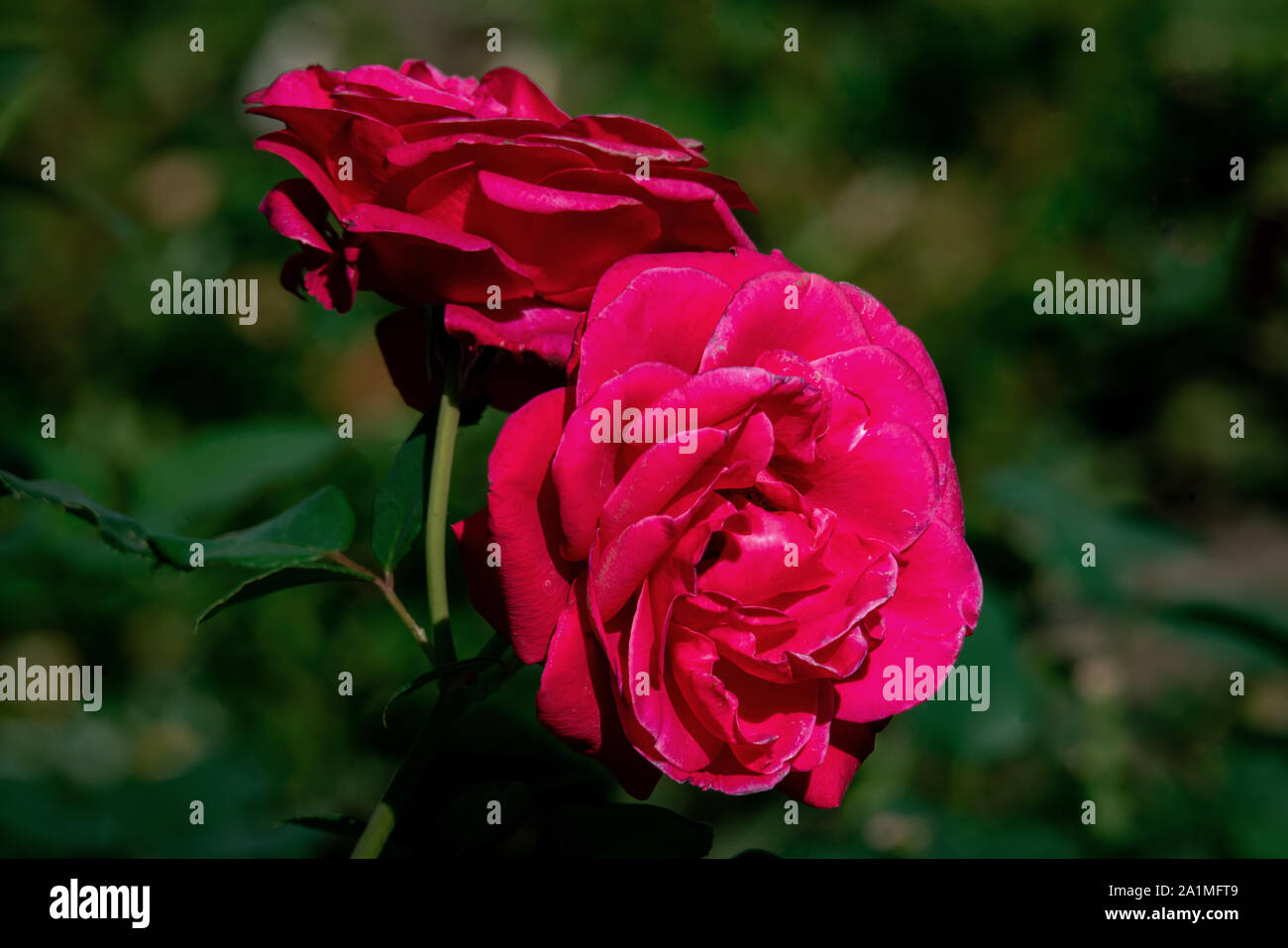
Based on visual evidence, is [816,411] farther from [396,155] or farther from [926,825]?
[926,825]

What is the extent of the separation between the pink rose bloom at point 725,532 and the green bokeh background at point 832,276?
129 millimetres

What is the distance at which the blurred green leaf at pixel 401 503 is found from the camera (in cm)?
57

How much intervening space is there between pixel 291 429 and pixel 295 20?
1328 millimetres

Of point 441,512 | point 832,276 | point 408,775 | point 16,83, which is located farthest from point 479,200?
point 832,276

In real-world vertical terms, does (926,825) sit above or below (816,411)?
below

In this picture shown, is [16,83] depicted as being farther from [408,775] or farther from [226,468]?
[408,775]

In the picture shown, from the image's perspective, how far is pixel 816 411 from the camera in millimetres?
474

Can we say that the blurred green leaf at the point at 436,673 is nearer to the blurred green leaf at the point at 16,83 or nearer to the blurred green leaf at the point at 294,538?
the blurred green leaf at the point at 294,538

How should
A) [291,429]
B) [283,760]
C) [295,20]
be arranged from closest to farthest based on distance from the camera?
[291,429] → [283,760] → [295,20]

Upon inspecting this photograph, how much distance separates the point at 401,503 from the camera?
1.90 ft

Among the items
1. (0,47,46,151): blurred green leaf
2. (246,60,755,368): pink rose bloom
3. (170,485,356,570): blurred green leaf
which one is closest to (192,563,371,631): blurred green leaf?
(170,485,356,570): blurred green leaf

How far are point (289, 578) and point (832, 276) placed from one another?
1606 mm

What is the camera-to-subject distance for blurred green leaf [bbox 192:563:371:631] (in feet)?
1.62
